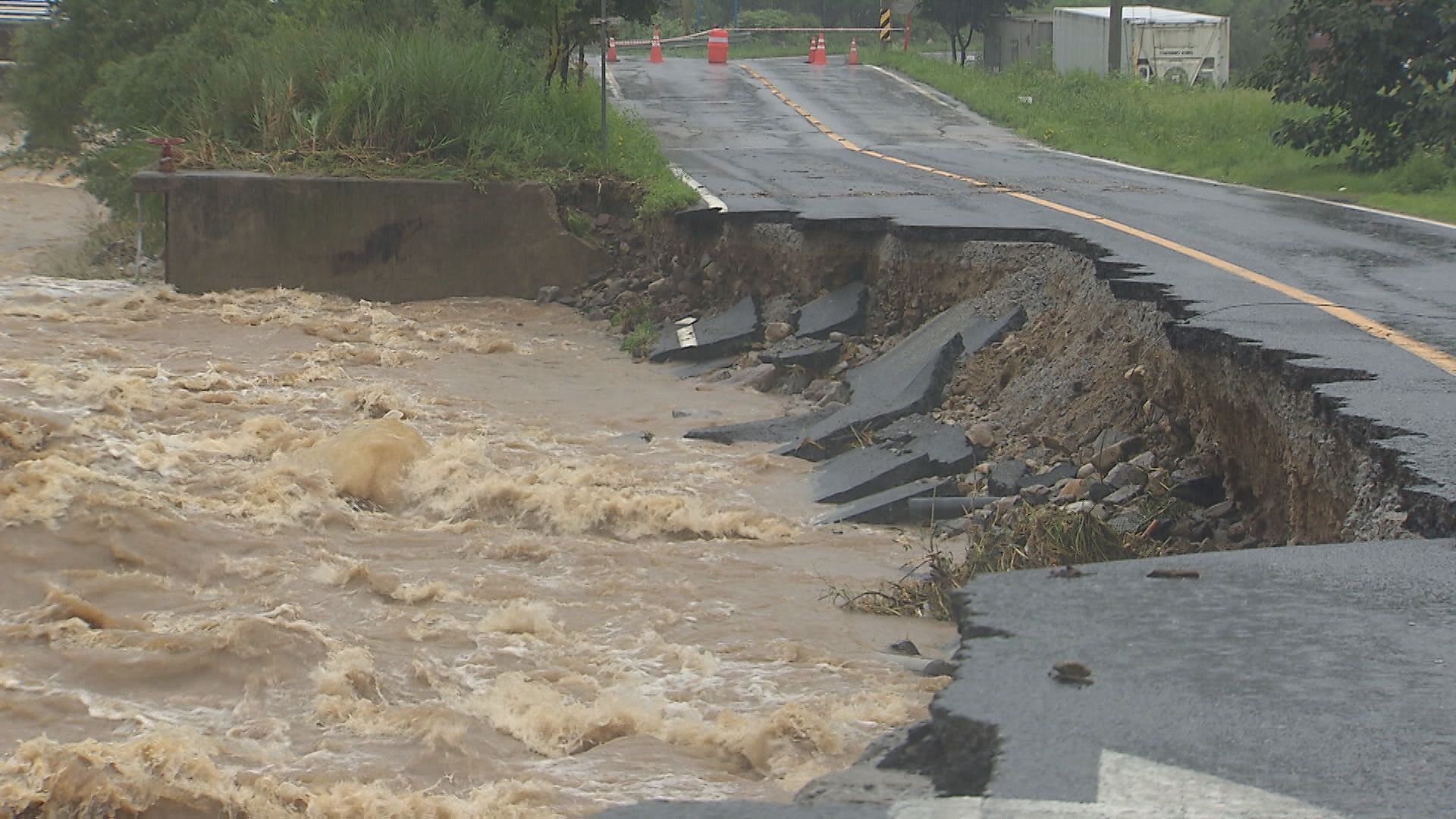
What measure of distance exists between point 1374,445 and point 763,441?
17.4 ft

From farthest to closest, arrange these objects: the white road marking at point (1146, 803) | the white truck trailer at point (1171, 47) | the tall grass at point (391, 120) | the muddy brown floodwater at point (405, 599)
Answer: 1. the white truck trailer at point (1171, 47)
2. the tall grass at point (391, 120)
3. the muddy brown floodwater at point (405, 599)
4. the white road marking at point (1146, 803)

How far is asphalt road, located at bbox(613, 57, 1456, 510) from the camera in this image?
6.74m

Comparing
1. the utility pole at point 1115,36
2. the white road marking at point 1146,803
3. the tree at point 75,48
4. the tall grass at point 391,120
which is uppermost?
the utility pole at point 1115,36

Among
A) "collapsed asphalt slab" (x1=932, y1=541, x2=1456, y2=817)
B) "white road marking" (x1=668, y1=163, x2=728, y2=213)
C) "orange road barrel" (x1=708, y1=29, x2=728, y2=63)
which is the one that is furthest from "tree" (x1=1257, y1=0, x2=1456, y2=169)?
"orange road barrel" (x1=708, y1=29, x2=728, y2=63)

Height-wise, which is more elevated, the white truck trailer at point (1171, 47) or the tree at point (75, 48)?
the white truck trailer at point (1171, 47)

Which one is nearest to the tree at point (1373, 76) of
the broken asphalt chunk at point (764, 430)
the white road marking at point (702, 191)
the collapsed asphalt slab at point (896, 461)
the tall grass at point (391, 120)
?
the white road marking at point (702, 191)

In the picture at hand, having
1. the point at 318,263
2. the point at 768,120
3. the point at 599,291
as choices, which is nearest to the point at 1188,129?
the point at 768,120

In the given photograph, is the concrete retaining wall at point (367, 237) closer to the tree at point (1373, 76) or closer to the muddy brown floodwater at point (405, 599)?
the muddy brown floodwater at point (405, 599)

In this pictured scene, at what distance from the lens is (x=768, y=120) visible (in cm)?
2520

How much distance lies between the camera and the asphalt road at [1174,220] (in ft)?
22.1

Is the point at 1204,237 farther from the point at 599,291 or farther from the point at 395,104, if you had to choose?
the point at 395,104

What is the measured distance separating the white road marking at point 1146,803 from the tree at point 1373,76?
13.9m

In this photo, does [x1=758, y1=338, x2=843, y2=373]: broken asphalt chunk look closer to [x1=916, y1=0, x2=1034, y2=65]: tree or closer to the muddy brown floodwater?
the muddy brown floodwater

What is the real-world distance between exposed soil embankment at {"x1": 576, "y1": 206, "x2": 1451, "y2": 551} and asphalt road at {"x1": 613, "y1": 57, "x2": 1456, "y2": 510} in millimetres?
148
